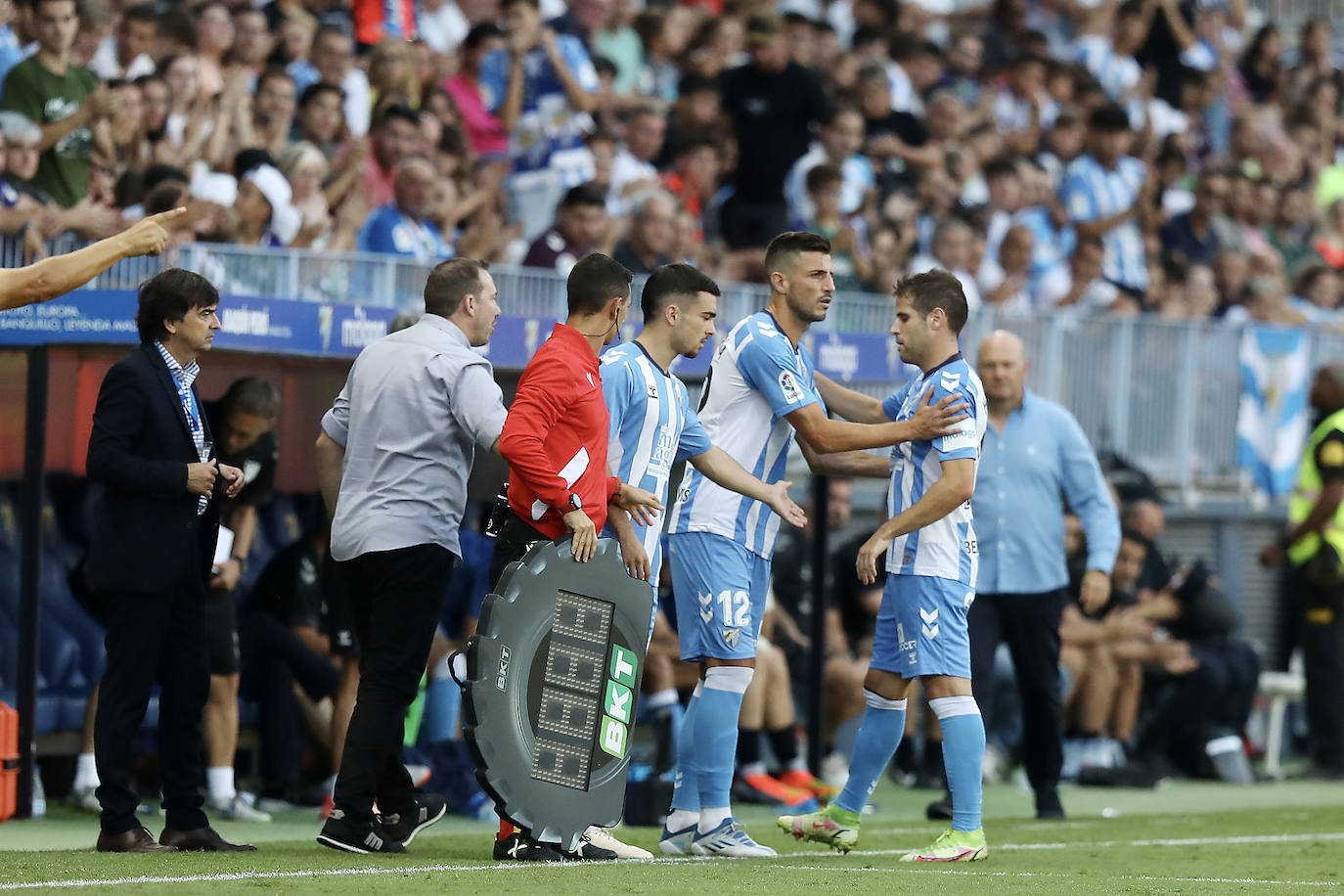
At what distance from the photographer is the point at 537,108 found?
1464 cm

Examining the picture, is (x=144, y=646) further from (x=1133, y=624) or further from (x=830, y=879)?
(x=1133, y=624)

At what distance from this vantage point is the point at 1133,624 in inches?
528

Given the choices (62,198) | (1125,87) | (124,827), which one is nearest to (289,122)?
(62,198)

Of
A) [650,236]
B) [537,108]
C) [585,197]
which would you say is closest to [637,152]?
[537,108]

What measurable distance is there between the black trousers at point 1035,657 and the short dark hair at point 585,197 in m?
3.53

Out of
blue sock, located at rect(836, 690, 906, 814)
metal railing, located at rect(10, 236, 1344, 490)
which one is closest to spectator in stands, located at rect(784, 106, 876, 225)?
metal railing, located at rect(10, 236, 1344, 490)

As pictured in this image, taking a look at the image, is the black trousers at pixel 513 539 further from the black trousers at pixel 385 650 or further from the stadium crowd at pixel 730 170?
the stadium crowd at pixel 730 170

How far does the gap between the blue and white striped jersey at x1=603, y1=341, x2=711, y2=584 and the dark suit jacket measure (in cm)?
153

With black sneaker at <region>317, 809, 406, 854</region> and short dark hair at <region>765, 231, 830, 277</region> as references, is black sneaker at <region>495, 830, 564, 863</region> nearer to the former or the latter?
black sneaker at <region>317, 809, 406, 854</region>

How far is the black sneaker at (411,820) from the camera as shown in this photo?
777 cm

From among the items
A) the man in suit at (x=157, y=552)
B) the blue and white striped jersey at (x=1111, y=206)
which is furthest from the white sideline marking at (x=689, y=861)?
the blue and white striped jersey at (x=1111, y=206)

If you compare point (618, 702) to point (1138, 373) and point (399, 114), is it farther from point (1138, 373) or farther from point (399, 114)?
point (1138, 373)

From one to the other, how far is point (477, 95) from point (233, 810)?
6.27 m

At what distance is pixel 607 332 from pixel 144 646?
1974 millimetres
